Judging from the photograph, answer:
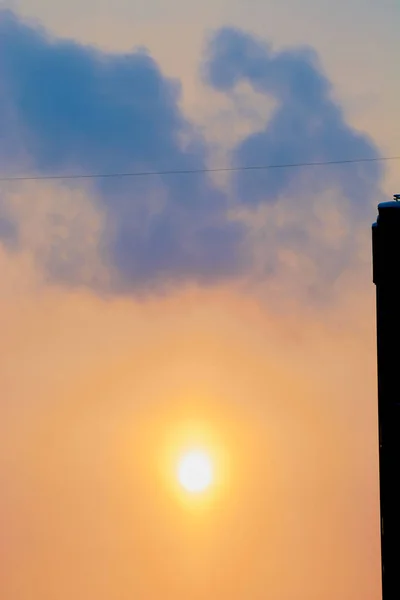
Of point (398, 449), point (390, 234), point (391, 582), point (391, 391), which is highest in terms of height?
point (390, 234)

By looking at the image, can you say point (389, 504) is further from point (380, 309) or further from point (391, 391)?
point (380, 309)

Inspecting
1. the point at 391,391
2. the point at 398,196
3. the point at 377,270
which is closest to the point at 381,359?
the point at 391,391

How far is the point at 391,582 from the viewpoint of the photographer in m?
37.1

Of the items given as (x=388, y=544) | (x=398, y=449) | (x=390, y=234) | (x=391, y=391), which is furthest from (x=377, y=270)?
(x=388, y=544)

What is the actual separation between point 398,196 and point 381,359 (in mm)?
7313

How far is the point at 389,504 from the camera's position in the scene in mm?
37688

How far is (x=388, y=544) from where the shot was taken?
37.6 meters

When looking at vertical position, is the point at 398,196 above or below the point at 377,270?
above

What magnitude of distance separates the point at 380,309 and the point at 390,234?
3340mm

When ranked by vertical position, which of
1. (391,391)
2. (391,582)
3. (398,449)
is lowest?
(391,582)

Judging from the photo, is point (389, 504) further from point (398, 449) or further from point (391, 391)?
point (391, 391)

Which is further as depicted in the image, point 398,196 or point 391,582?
point 398,196

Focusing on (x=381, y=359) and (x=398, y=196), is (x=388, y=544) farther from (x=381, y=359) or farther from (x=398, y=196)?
(x=398, y=196)

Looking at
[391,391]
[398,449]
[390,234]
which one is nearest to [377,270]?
[390,234]
